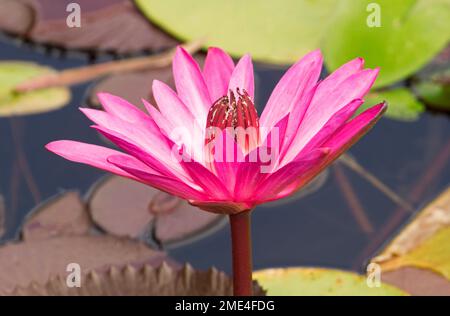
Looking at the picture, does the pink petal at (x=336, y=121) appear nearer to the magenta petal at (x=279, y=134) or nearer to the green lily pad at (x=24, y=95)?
the magenta petal at (x=279, y=134)

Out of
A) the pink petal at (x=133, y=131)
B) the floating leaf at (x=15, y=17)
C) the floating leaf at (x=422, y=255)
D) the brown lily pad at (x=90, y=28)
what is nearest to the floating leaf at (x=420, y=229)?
the floating leaf at (x=422, y=255)

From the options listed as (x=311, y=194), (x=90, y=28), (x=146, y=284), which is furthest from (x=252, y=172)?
(x=90, y=28)

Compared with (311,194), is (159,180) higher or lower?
lower

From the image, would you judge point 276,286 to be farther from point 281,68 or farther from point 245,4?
point 245,4

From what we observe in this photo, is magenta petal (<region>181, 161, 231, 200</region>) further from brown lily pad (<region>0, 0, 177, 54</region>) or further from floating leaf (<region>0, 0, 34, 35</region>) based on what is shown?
floating leaf (<region>0, 0, 34, 35</region>)

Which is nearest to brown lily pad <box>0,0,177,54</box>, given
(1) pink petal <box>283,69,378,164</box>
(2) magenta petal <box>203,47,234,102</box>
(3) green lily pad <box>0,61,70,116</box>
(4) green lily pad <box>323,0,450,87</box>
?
(3) green lily pad <box>0,61,70,116</box>

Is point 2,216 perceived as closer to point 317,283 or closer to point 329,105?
point 317,283
